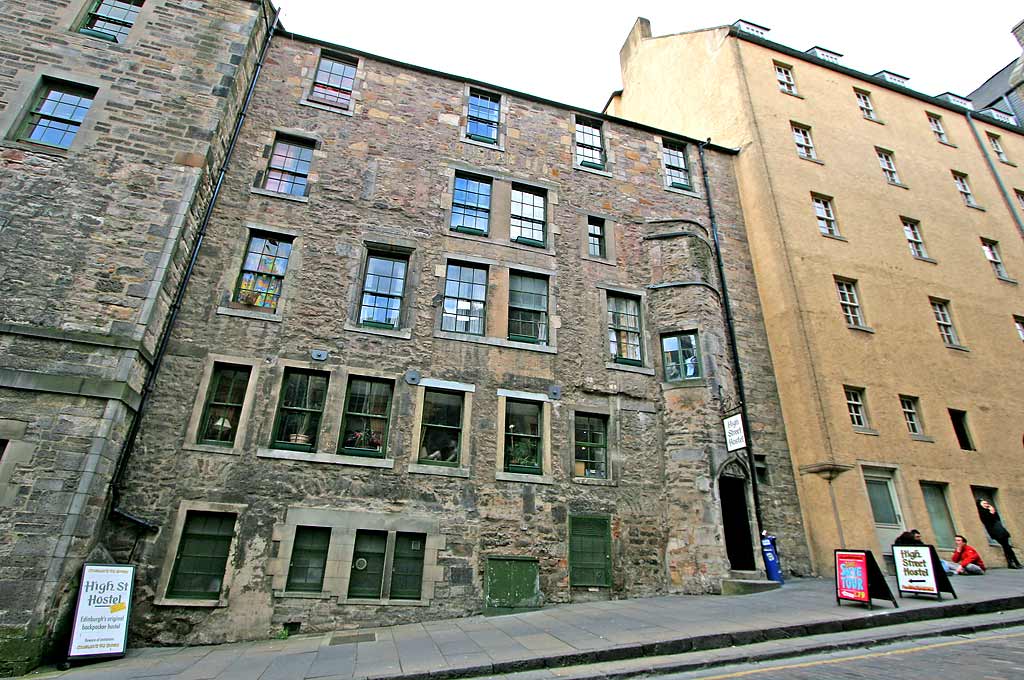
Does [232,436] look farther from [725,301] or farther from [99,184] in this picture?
[725,301]

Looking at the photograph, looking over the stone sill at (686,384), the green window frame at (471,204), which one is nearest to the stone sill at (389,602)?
the stone sill at (686,384)

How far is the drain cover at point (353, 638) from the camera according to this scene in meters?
8.22

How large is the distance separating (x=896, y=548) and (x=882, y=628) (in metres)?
2.81

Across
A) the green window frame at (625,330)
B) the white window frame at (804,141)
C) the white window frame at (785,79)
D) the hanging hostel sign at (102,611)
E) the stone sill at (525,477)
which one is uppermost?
the white window frame at (785,79)

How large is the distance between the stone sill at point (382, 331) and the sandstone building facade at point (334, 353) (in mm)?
70

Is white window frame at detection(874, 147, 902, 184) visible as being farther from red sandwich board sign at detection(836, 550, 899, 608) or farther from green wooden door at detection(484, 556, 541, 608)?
green wooden door at detection(484, 556, 541, 608)

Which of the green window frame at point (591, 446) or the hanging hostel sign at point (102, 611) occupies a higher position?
the green window frame at point (591, 446)

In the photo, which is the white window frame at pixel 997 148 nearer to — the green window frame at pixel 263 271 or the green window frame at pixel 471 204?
the green window frame at pixel 471 204

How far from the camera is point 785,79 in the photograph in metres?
19.7

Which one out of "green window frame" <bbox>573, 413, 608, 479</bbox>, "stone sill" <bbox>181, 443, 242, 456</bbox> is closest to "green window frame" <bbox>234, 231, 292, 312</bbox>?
"stone sill" <bbox>181, 443, 242, 456</bbox>

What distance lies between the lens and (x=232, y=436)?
10.2 meters

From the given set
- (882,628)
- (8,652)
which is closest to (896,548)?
(882,628)

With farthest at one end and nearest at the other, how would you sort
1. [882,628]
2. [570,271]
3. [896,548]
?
[570,271] < [896,548] < [882,628]

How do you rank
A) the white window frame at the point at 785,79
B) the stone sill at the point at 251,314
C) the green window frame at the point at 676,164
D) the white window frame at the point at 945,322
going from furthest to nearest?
1. the white window frame at the point at 785,79
2. the green window frame at the point at 676,164
3. the white window frame at the point at 945,322
4. the stone sill at the point at 251,314
